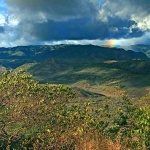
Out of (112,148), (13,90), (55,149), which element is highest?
(13,90)

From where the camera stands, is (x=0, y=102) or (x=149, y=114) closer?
(x=149, y=114)

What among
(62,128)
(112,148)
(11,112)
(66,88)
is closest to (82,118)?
(62,128)

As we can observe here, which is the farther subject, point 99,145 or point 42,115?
A: point 42,115

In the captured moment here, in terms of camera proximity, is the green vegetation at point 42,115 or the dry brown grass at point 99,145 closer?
the dry brown grass at point 99,145

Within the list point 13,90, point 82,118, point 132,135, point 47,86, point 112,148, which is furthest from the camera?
point 47,86

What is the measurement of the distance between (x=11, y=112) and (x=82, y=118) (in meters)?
8.96

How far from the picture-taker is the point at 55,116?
124 ft

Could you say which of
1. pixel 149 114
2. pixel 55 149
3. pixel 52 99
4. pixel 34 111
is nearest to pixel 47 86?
pixel 52 99

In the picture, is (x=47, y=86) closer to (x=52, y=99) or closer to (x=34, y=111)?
(x=52, y=99)

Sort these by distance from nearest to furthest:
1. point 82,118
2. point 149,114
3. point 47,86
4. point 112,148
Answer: point 112,148 < point 149,114 < point 82,118 < point 47,86

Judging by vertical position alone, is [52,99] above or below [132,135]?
above

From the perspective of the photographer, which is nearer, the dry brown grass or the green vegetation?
the dry brown grass

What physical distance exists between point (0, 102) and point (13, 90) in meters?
2.23

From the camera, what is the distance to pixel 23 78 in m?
37.8
